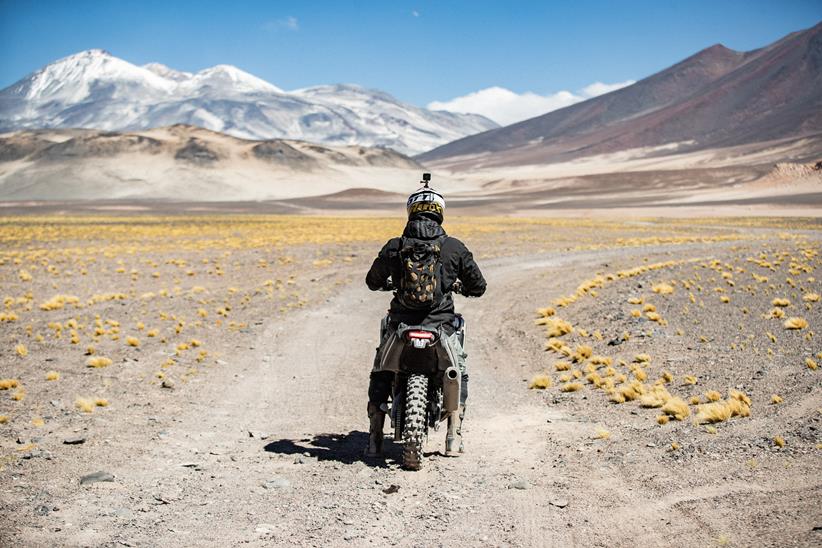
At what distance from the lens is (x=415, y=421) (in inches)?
263

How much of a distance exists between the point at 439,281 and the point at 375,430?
5.09 feet

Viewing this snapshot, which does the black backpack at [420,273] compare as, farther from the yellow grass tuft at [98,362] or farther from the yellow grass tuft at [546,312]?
the yellow grass tuft at [546,312]

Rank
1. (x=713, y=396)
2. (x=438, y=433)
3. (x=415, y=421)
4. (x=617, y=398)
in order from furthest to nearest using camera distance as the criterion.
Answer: (x=617, y=398)
(x=713, y=396)
(x=438, y=433)
(x=415, y=421)

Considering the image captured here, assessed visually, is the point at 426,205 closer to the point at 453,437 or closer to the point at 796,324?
the point at 453,437

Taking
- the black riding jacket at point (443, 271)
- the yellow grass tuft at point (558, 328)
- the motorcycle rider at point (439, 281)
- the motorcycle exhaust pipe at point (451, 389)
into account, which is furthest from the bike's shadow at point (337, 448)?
the yellow grass tuft at point (558, 328)

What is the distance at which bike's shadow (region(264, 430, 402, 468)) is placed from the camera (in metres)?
7.29

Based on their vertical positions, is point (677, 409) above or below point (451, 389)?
below

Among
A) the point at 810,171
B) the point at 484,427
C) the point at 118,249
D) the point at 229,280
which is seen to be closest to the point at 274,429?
the point at 484,427

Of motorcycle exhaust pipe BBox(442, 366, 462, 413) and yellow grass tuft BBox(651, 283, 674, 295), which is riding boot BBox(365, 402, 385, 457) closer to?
motorcycle exhaust pipe BBox(442, 366, 462, 413)

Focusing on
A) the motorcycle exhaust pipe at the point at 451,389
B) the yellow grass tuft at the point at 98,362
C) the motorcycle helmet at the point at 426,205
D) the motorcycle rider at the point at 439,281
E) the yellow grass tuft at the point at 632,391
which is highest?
the motorcycle helmet at the point at 426,205

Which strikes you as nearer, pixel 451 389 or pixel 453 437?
pixel 451 389

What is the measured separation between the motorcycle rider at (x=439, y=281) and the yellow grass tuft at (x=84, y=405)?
3.99 meters

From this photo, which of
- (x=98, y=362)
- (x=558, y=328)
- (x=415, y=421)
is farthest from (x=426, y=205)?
(x=558, y=328)

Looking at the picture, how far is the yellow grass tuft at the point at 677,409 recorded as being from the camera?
853 centimetres
